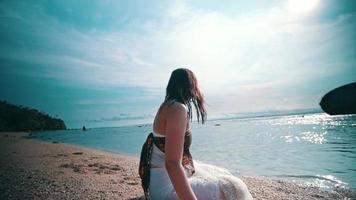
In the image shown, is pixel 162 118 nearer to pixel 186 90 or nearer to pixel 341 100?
pixel 186 90

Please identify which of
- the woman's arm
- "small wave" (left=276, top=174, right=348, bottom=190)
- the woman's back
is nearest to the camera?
the woman's arm

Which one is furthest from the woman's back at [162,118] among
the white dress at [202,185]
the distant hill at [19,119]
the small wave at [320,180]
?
the distant hill at [19,119]

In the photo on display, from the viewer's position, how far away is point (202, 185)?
300 cm

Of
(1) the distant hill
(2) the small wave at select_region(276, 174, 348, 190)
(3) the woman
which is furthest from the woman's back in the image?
(1) the distant hill

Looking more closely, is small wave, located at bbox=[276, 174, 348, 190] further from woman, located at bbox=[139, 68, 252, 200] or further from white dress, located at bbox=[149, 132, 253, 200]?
woman, located at bbox=[139, 68, 252, 200]

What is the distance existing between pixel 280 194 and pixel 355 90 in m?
68.6

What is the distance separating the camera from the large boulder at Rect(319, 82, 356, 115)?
6362 centimetres

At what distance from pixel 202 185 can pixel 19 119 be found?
97.4 metres

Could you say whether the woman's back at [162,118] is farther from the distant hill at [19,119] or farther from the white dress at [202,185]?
the distant hill at [19,119]

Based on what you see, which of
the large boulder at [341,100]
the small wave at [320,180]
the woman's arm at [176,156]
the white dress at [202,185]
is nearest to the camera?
the woman's arm at [176,156]

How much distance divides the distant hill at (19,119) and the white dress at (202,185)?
8400 centimetres

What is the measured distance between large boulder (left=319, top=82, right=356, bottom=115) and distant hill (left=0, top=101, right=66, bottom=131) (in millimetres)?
91471

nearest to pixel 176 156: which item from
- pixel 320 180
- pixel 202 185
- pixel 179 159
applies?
pixel 179 159

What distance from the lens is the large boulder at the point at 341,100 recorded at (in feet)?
209
